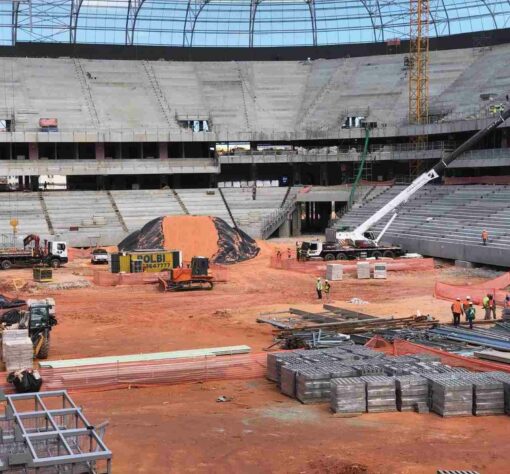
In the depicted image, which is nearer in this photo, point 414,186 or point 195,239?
point 195,239

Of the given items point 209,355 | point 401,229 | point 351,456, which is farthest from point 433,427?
point 401,229

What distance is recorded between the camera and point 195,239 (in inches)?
2040

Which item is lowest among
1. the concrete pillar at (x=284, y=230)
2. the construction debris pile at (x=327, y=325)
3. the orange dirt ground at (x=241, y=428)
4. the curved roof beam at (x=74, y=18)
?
the orange dirt ground at (x=241, y=428)

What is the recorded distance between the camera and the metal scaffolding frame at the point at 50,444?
12586 millimetres

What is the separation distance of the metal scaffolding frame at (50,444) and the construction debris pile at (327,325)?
34.8ft

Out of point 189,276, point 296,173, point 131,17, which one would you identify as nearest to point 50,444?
point 189,276

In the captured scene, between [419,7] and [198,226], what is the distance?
35.5m

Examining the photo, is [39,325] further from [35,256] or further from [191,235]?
[191,235]

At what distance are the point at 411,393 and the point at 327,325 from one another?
A: 8.52 meters

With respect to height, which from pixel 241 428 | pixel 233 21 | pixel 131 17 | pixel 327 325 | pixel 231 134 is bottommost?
pixel 241 428

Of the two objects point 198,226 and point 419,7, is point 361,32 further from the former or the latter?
point 198,226

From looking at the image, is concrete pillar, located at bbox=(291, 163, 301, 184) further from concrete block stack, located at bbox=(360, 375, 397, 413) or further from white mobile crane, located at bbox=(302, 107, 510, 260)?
concrete block stack, located at bbox=(360, 375, 397, 413)

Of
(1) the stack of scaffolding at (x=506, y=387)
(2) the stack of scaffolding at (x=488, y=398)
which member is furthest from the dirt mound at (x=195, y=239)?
(2) the stack of scaffolding at (x=488, y=398)

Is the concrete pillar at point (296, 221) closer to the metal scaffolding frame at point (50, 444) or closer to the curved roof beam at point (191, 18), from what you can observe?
the curved roof beam at point (191, 18)
